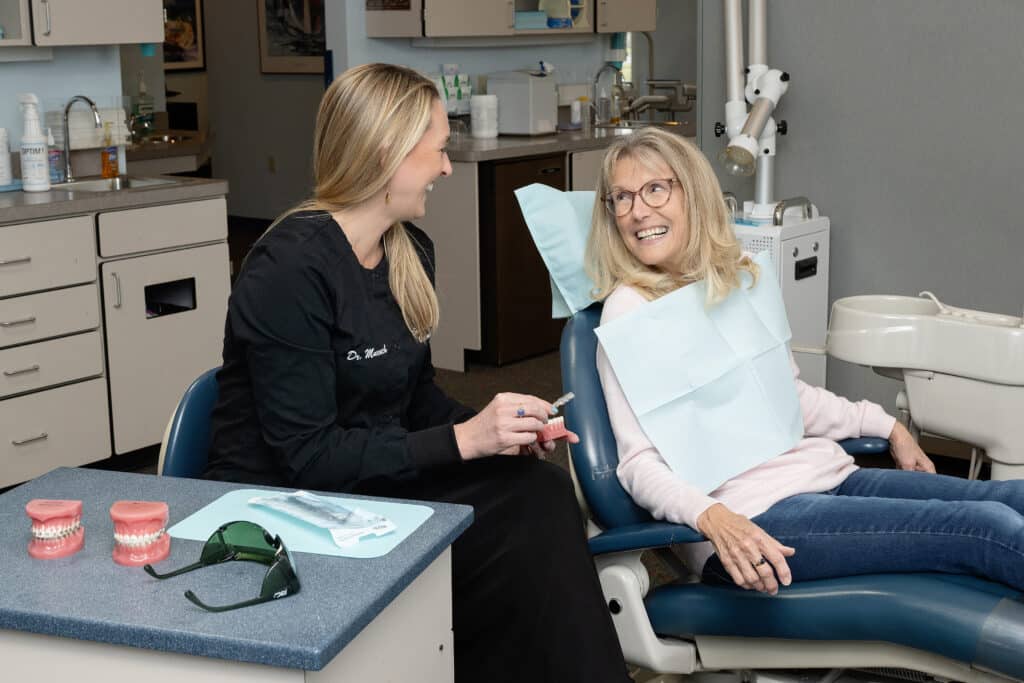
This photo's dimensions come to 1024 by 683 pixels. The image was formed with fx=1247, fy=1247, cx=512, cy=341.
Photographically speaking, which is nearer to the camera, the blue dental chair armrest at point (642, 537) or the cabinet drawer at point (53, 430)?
the blue dental chair armrest at point (642, 537)

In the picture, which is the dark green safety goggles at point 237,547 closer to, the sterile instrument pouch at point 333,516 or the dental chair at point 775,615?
the sterile instrument pouch at point 333,516

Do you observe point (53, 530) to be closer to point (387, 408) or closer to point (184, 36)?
point (387, 408)

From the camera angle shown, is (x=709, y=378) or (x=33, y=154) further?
(x=33, y=154)

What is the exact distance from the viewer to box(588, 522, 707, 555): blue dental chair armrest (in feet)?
5.87

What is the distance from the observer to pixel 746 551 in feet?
5.80

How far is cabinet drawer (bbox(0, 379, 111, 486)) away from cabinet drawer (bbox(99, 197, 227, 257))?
16.2 inches

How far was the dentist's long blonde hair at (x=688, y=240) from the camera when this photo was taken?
2.15 m

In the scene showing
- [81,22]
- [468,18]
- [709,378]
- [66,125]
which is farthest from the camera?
[468,18]

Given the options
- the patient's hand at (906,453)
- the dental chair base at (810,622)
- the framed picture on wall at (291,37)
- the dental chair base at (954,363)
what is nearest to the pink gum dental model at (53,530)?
the dental chair base at (810,622)

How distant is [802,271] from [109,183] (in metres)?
2.23

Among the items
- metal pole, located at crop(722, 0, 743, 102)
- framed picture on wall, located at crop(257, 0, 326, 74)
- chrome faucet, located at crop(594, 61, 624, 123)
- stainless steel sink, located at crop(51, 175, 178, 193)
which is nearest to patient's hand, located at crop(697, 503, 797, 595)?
metal pole, located at crop(722, 0, 743, 102)

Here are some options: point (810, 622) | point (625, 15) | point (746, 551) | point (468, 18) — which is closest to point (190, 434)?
point (746, 551)

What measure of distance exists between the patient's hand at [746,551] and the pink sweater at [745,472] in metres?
0.04

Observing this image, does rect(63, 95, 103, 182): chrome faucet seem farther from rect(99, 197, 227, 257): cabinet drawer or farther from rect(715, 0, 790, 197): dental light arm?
rect(715, 0, 790, 197): dental light arm
